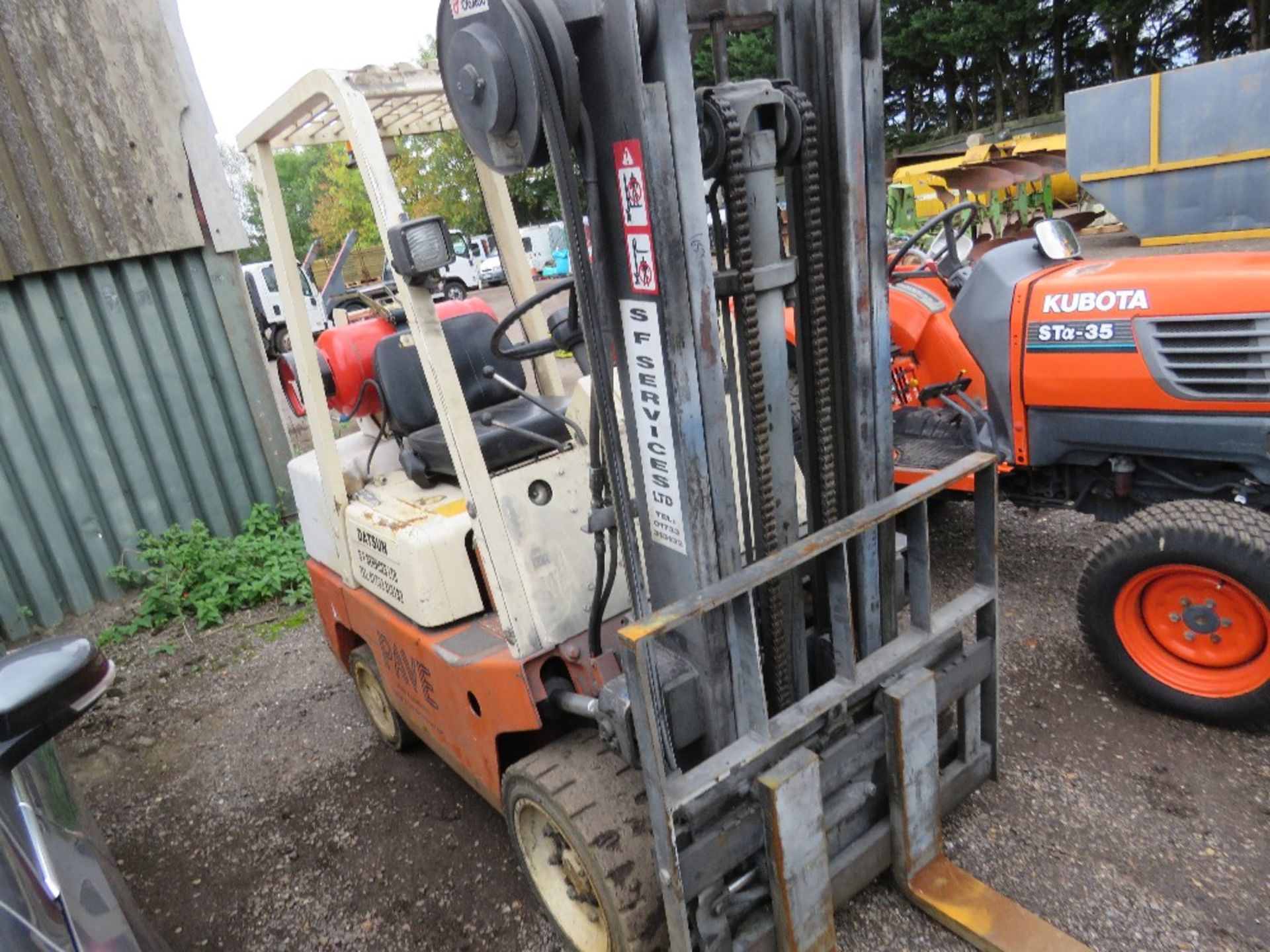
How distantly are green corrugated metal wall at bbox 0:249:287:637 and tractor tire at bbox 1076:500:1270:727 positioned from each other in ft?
17.3

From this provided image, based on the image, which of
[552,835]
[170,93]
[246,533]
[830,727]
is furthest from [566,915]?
[170,93]

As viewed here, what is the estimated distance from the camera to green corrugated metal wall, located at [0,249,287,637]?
528 cm

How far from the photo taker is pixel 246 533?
Result: 236 inches

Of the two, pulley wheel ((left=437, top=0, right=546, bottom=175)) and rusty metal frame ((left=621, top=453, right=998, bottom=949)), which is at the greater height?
pulley wheel ((left=437, top=0, right=546, bottom=175))

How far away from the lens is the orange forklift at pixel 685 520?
1812mm

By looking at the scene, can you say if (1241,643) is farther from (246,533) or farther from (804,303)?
(246,533)

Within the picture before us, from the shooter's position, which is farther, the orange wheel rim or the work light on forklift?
the orange wheel rim

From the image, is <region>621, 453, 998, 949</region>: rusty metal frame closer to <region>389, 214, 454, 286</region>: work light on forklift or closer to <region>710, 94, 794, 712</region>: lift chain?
<region>710, 94, 794, 712</region>: lift chain

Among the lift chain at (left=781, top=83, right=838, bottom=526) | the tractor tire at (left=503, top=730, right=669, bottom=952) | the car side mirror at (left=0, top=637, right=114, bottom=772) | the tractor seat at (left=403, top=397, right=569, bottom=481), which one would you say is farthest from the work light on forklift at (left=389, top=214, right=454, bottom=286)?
the tractor tire at (left=503, top=730, right=669, bottom=952)

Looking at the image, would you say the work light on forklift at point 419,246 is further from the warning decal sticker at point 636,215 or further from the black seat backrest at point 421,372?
the black seat backrest at point 421,372

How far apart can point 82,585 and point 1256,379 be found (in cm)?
628

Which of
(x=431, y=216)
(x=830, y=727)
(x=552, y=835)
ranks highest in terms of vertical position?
(x=431, y=216)

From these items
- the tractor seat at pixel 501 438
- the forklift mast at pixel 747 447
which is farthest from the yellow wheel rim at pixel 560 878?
the tractor seat at pixel 501 438

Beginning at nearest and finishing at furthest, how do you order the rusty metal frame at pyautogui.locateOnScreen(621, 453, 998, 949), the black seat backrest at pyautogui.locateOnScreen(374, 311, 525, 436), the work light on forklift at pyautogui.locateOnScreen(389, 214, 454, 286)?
the rusty metal frame at pyautogui.locateOnScreen(621, 453, 998, 949), the work light on forklift at pyautogui.locateOnScreen(389, 214, 454, 286), the black seat backrest at pyautogui.locateOnScreen(374, 311, 525, 436)
